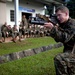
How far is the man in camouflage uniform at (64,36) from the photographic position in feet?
12.5

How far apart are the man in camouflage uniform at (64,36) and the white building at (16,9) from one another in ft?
42.7

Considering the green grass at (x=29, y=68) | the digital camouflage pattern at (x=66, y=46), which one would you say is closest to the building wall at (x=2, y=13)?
the green grass at (x=29, y=68)

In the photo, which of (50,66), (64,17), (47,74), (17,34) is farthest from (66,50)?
(17,34)

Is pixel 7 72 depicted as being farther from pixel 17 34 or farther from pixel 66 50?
pixel 17 34

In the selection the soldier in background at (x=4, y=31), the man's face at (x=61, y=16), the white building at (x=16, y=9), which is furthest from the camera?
the white building at (x=16, y=9)

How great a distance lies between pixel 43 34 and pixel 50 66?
12778 mm

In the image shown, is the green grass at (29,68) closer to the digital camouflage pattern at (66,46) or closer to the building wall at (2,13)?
the digital camouflage pattern at (66,46)

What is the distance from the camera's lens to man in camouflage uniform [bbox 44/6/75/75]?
3799 mm

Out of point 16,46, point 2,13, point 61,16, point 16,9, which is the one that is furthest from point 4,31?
point 61,16

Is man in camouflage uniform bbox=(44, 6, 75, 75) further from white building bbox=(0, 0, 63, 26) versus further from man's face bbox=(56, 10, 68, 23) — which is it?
white building bbox=(0, 0, 63, 26)

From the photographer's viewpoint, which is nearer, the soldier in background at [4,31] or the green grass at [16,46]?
the green grass at [16,46]

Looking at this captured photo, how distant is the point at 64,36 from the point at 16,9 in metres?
13.4

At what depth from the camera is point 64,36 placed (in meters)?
3.79

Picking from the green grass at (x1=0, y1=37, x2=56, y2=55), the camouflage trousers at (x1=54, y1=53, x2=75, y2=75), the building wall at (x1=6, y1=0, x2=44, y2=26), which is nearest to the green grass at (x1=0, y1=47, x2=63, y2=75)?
the green grass at (x1=0, y1=37, x2=56, y2=55)
